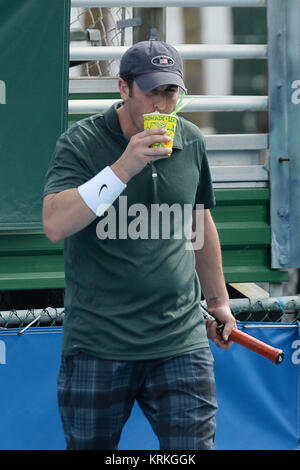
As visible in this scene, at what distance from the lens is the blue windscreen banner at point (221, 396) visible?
516cm

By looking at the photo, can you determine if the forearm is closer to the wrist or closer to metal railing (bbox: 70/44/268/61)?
the wrist

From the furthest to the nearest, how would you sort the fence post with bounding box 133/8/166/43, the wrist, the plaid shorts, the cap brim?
the fence post with bounding box 133/8/166/43
the wrist
the plaid shorts
the cap brim

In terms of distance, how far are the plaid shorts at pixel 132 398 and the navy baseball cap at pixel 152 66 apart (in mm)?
1080

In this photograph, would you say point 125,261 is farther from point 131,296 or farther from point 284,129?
point 284,129

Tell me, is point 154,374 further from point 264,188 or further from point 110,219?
point 264,188

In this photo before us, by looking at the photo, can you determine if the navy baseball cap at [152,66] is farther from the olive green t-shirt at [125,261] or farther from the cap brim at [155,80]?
the olive green t-shirt at [125,261]

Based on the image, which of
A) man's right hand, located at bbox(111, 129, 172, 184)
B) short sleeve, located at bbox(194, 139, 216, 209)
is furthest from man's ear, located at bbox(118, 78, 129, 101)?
short sleeve, located at bbox(194, 139, 216, 209)

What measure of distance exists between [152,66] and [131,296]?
89 cm

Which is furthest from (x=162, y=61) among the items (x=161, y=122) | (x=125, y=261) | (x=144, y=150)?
(x=125, y=261)

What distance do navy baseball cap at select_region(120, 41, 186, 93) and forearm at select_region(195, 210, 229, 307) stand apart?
735mm

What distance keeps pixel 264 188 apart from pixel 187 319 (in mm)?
2103

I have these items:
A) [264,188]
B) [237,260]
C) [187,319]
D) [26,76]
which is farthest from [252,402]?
[26,76]

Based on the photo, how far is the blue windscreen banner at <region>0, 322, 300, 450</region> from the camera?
5.16m

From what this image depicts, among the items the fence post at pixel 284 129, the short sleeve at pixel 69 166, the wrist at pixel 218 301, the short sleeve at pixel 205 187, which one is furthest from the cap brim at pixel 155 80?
the fence post at pixel 284 129
